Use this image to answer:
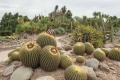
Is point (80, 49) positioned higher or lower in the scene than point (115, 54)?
higher

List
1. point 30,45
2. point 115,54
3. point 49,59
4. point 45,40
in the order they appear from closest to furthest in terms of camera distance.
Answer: point 49,59 → point 30,45 → point 45,40 → point 115,54

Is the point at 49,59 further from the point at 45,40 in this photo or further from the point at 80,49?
the point at 80,49

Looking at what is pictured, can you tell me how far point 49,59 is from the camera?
4.62 meters

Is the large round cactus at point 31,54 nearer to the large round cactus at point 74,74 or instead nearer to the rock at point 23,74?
the rock at point 23,74

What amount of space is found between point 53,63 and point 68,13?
33.2 meters

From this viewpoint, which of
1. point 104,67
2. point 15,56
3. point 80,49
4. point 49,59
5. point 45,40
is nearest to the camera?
point 49,59

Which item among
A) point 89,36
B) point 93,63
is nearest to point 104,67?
point 93,63

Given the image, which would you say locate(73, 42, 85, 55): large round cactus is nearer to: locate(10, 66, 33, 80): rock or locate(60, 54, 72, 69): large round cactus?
locate(60, 54, 72, 69): large round cactus

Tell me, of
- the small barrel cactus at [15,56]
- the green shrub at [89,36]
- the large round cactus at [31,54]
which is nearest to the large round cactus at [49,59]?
the large round cactus at [31,54]

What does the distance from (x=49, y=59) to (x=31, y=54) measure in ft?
1.55

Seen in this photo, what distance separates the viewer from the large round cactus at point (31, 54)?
15.4ft

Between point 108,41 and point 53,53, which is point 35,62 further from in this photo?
point 108,41

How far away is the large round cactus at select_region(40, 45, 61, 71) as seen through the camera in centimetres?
461

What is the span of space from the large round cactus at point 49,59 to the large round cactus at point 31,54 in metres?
0.14
